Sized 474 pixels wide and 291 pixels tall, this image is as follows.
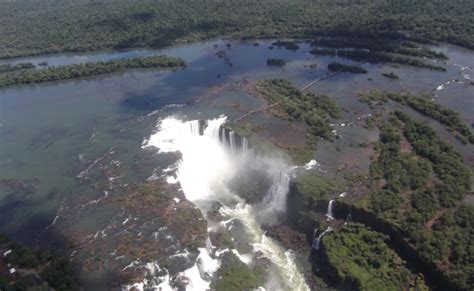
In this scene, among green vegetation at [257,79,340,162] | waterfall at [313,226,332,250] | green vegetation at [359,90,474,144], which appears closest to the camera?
waterfall at [313,226,332,250]

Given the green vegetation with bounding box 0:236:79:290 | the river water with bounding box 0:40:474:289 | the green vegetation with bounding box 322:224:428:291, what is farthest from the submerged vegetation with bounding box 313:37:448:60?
the green vegetation with bounding box 0:236:79:290

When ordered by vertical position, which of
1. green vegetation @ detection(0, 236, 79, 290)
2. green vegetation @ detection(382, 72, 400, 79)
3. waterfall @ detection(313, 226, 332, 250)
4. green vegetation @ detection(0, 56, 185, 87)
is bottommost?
waterfall @ detection(313, 226, 332, 250)

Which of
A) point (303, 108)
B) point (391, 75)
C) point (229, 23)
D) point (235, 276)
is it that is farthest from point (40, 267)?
point (229, 23)

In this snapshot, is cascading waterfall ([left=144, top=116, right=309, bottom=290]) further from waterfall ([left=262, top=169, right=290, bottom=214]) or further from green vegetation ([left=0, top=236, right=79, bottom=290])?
green vegetation ([left=0, top=236, right=79, bottom=290])

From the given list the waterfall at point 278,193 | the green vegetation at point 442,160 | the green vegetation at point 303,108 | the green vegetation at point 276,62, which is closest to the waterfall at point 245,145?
the green vegetation at point 303,108

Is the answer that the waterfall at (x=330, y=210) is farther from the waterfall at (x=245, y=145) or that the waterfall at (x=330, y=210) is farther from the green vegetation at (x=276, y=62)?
the green vegetation at (x=276, y=62)

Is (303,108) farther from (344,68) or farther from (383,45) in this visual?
(383,45)

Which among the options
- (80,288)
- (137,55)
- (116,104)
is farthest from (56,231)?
(137,55)
